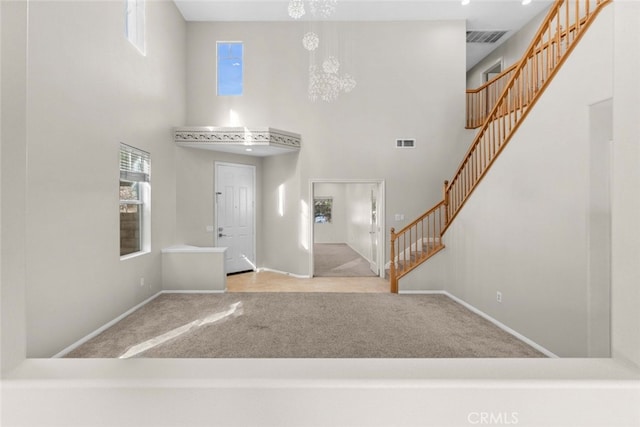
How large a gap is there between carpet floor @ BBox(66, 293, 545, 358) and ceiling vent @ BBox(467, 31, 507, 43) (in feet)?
20.2

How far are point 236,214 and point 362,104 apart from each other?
3707mm

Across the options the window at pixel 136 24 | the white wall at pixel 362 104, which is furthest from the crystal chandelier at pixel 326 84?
the window at pixel 136 24

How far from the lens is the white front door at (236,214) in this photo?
6.56 meters

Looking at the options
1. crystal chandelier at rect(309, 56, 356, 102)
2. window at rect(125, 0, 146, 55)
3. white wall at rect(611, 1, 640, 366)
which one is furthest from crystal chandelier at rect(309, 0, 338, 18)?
white wall at rect(611, 1, 640, 366)

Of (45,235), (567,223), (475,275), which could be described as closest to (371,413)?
(567,223)

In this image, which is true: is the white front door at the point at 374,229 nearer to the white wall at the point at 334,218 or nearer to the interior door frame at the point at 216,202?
the interior door frame at the point at 216,202

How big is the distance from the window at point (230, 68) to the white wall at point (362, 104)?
0.48 ft

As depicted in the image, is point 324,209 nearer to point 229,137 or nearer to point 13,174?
point 229,137

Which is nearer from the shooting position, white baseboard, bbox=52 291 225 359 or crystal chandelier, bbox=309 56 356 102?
white baseboard, bbox=52 291 225 359

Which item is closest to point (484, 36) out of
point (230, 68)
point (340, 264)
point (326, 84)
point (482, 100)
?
point (482, 100)

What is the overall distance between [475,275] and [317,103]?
4532mm

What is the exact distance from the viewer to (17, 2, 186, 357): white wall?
2674 mm

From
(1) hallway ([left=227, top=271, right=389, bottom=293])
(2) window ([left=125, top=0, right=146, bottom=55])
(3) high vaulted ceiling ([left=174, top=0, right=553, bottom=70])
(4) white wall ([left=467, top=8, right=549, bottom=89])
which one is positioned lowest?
(1) hallway ([left=227, top=271, right=389, bottom=293])

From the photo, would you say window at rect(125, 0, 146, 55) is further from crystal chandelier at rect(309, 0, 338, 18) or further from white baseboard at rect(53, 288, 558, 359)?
white baseboard at rect(53, 288, 558, 359)
